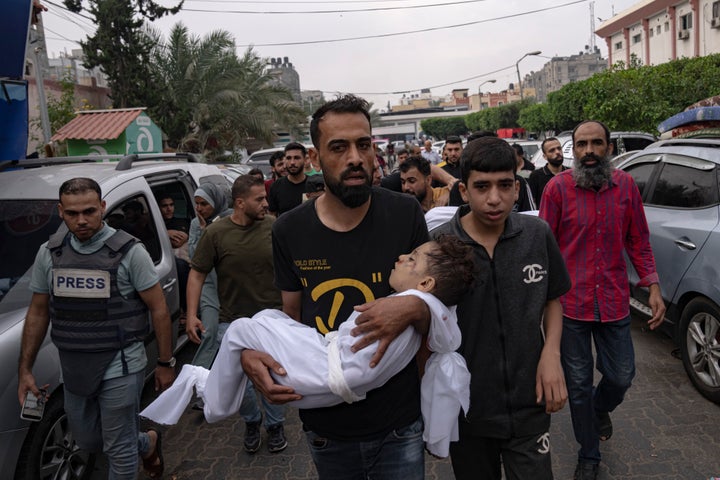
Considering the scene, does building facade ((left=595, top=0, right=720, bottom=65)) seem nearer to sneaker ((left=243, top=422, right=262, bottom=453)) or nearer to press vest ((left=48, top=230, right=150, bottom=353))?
sneaker ((left=243, top=422, right=262, bottom=453))

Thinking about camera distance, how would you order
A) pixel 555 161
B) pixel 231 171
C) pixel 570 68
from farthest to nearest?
pixel 570 68 → pixel 231 171 → pixel 555 161

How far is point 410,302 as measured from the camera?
1.81 metres

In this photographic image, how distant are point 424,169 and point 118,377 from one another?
3.12m

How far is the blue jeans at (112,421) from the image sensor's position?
3.04 m

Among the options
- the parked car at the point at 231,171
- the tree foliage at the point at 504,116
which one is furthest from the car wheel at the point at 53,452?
the tree foliage at the point at 504,116

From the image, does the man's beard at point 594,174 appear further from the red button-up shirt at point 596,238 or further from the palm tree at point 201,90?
the palm tree at point 201,90

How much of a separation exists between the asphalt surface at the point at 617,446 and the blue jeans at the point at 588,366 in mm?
413

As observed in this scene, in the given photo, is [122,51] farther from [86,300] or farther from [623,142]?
[86,300]

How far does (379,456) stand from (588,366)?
69.9 inches

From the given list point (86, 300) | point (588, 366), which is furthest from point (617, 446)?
point (86, 300)

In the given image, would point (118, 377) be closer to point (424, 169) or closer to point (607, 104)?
point (424, 169)

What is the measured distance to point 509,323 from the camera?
2342 millimetres

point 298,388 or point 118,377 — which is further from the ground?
point 298,388

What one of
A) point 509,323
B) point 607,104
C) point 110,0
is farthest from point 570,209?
point 110,0
